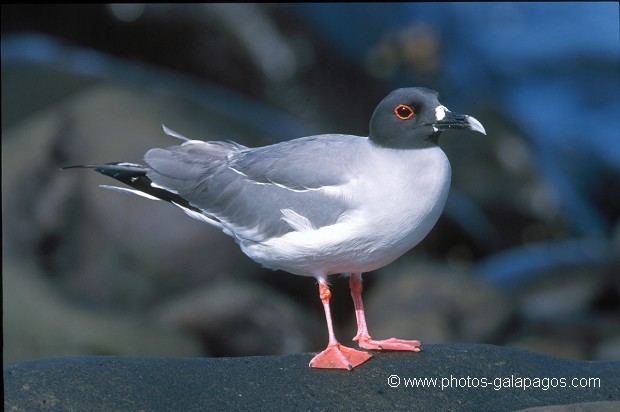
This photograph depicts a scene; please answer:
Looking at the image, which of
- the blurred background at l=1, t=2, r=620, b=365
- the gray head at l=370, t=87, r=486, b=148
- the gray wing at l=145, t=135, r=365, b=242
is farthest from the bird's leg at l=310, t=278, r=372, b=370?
the blurred background at l=1, t=2, r=620, b=365

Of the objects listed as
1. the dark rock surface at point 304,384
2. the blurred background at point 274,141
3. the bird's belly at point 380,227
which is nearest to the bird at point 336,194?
the bird's belly at point 380,227

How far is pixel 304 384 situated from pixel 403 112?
5.07ft

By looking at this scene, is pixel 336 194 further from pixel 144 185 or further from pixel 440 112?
pixel 144 185

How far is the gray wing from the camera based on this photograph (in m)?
5.21

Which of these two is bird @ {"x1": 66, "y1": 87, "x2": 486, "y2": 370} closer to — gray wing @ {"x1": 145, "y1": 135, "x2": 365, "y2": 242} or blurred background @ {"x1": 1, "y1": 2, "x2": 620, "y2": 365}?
gray wing @ {"x1": 145, "y1": 135, "x2": 365, "y2": 242}

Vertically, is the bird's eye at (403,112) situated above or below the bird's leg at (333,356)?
above

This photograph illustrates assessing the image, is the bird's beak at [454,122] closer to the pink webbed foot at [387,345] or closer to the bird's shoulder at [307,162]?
the bird's shoulder at [307,162]

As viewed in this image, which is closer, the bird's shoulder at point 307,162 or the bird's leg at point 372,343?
the bird's shoulder at point 307,162

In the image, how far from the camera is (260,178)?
18.1 feet

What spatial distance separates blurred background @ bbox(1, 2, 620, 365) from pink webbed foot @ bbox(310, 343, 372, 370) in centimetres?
357

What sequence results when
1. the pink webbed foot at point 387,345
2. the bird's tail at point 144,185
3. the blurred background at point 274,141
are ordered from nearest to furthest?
1. the pink webbed foot at point 387,345
2. the bird's tail at point 144,185
3. the blurred background at point 274,141

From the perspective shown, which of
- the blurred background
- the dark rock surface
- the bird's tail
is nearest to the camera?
the dark rock surface

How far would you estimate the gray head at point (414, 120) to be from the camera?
5.03m

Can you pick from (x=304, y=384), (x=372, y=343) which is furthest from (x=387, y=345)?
(x=304, y=384)
